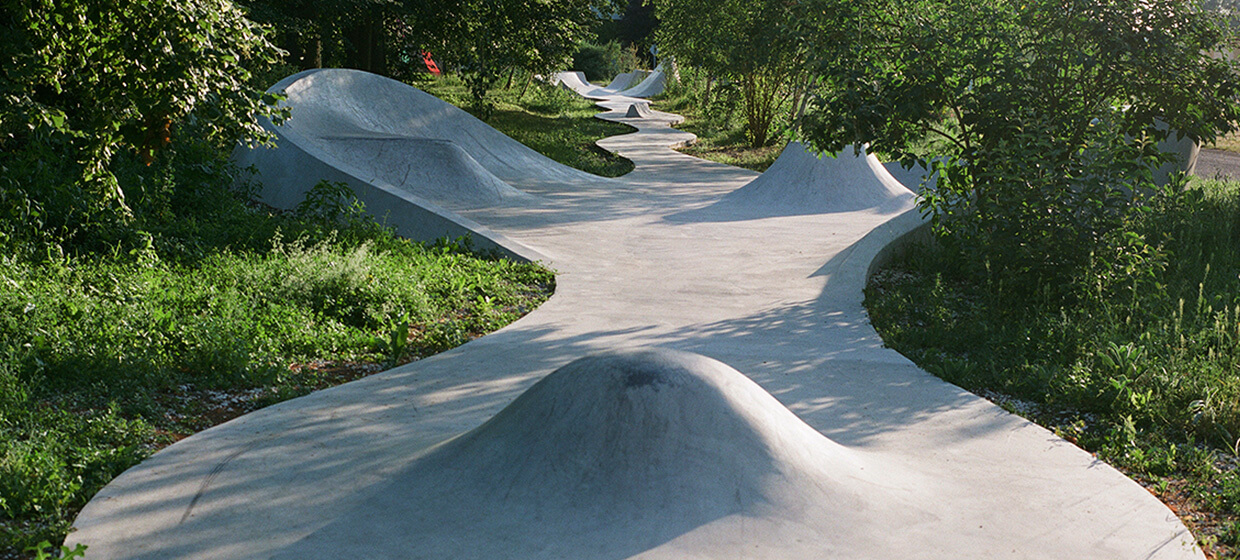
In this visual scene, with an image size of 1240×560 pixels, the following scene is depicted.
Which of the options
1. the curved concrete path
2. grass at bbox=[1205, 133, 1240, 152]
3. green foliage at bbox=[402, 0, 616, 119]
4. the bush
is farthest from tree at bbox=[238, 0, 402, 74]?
the bush

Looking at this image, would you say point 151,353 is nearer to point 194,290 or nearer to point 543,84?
point 194,290

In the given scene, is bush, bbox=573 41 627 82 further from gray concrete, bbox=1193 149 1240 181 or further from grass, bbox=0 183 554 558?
grass, bbox=0 183 554 558

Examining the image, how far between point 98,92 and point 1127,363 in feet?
21.8

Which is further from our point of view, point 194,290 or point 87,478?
point 194,290

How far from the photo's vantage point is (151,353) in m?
5.00

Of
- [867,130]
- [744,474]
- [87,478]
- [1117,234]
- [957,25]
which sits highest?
[957,25]

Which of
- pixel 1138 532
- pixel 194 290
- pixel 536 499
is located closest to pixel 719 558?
pixel 536 499

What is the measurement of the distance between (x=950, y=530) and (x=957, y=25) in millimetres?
5033

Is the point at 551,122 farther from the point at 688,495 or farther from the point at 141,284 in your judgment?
the point at 688,495

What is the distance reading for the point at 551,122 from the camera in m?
24.8

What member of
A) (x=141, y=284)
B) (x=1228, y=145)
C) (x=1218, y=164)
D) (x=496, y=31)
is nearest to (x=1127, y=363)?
(x=141, y=284)

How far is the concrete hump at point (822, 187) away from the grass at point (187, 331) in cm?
568

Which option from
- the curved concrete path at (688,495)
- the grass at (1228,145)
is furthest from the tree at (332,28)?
the grass at (1228,145)

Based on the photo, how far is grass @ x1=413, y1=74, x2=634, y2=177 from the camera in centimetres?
1778
